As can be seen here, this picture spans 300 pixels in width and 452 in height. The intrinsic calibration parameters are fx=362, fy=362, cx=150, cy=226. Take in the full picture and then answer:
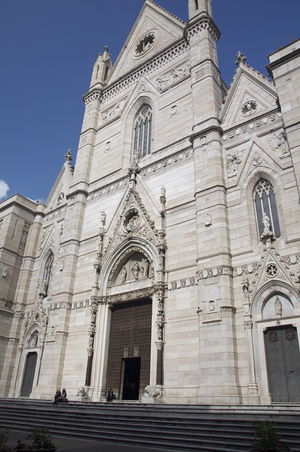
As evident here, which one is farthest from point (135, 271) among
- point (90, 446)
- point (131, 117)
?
point (131, 117)

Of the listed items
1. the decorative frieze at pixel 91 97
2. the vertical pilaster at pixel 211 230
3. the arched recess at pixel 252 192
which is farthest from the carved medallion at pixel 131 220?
the decorative frieze at pixel 91 97

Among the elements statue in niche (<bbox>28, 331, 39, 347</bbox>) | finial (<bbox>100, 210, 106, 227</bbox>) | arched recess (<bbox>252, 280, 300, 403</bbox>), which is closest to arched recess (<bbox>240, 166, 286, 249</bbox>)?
arched recess (<bbox>252, 280, 300, 403</bbox>)

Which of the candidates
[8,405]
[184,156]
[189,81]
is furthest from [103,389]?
[189,81]

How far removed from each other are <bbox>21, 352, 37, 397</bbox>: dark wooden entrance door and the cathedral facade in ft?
0.51

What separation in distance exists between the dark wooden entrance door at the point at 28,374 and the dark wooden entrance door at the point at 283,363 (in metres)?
15.0

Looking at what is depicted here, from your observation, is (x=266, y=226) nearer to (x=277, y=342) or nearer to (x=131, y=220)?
(x=277, y=342)

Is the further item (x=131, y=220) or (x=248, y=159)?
(x=131, y=220)

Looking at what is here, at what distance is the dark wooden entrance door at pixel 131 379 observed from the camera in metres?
18.2

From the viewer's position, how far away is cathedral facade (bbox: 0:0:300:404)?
13391 mm

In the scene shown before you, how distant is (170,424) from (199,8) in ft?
73.8

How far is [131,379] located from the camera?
1869 centimetres

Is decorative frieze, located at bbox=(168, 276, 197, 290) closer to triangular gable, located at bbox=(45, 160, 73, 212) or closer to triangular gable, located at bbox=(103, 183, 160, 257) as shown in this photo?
triangular gable, located at bbox=(103, 183, 160, 257)

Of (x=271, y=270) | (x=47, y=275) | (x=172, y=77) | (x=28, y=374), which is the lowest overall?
(x=28, y=374)

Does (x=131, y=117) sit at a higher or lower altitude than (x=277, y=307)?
higher
